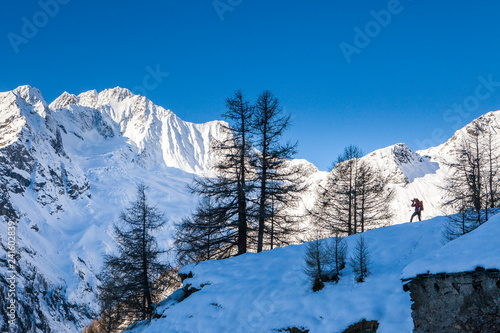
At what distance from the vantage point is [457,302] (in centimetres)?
553

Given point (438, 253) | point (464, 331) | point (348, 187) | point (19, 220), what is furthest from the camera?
point (19, 220)

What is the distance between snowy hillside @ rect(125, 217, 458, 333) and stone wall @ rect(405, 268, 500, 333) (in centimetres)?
130

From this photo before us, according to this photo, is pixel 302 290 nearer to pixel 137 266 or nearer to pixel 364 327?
pixel 364 327

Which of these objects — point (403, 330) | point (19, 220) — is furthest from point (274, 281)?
point (19, 220)

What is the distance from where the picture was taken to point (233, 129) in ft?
47.4

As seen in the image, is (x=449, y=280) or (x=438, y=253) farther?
(x=438, y=253)

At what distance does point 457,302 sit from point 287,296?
188 inches

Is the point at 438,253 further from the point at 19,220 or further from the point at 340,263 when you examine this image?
the point at 19,220

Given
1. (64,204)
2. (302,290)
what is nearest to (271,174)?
(302,290)

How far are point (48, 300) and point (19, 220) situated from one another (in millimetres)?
54074

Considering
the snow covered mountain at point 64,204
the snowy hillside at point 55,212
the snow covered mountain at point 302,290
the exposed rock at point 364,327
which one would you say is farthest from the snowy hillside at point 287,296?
the snowy hillside at point 55,212

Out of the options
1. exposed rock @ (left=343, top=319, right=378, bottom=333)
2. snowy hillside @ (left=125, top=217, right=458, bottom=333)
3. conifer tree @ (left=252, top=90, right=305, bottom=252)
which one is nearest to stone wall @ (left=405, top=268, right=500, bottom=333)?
snowy hillside @ (left=125, top=217, right=458, bottom=333)

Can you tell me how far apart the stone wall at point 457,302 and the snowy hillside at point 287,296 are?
4.27 ft

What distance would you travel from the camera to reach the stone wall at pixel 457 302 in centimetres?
520
